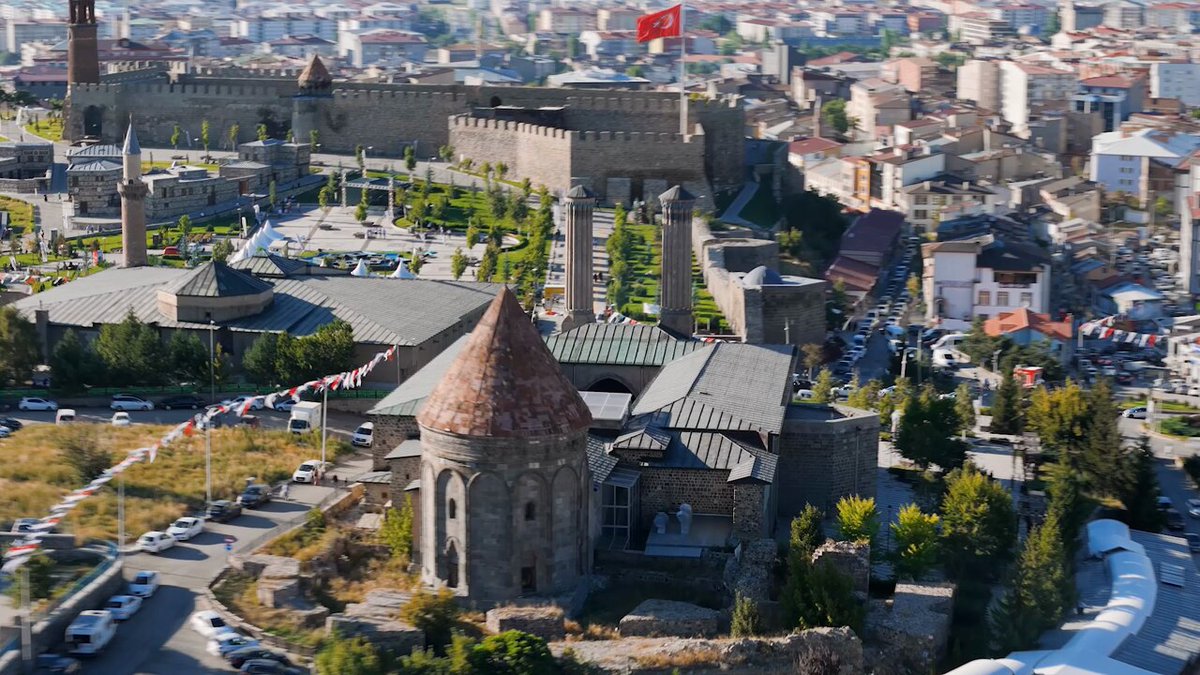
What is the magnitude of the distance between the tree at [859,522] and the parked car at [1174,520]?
633 cm

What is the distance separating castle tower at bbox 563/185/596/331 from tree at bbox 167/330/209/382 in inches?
187

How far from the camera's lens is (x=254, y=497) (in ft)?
71.5

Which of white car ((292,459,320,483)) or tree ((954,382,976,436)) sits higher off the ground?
white car ((292,459,320,483))

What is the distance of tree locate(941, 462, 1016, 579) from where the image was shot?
21.6 m

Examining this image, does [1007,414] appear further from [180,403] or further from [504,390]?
[504,390]

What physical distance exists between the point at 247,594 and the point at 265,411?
7.98 m

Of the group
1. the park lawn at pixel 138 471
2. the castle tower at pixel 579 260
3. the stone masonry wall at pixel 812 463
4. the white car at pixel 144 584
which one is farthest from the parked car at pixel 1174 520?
the white car at pixel 144 584

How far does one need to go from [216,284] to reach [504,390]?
34.9ft

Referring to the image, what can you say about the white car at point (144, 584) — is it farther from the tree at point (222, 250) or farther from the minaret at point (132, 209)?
the tree at point (222, 250)

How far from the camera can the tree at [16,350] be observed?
27.5m

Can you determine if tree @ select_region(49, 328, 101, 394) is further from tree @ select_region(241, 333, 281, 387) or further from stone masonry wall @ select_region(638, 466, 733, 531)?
stone masonry wall @ select_region(638, 466, 733, 531)

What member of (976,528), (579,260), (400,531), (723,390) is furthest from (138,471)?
(976,528)

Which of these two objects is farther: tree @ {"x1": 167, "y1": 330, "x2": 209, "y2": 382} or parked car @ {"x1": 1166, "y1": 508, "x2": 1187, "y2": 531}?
tree @ {"x1": 167, "y1": 330, "x2": 209, "y2": 382}

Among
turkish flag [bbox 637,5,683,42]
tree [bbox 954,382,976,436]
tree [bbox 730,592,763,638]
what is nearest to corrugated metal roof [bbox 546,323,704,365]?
tree [bbox 954,382,976,436]
